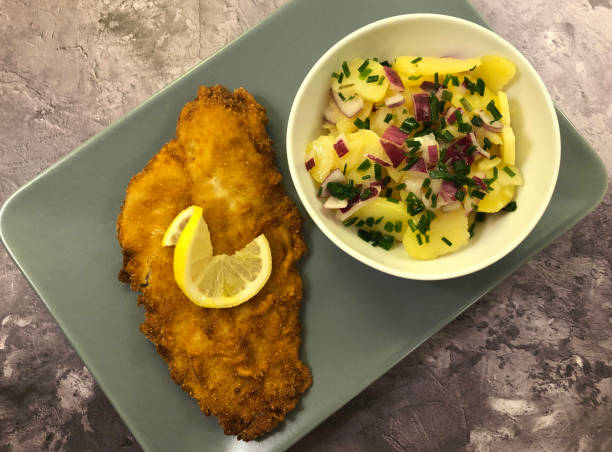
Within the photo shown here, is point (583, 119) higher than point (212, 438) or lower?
higher

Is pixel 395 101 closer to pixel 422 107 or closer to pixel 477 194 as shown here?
pixel 422 107

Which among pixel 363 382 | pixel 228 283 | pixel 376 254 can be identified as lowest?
pixel 363 382

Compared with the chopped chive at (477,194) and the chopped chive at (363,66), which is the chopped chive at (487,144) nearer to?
the chopped chive at (477,194)

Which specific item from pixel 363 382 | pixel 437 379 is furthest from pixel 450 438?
pixel 363 382

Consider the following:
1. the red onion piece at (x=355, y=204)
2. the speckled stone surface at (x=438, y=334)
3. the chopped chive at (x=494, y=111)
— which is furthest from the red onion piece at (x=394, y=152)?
the speckled stone surface at (x=438, y=334)

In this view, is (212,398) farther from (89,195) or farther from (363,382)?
(89,195)
